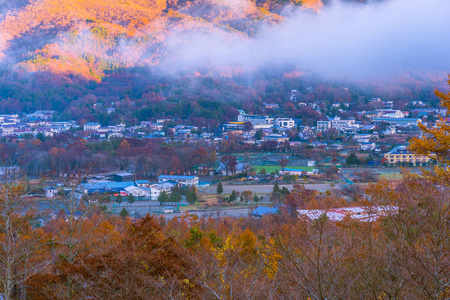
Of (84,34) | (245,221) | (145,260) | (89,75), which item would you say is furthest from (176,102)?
(145,260)

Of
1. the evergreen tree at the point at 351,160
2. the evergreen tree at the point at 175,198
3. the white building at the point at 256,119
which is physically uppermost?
the white building at the point at 256,119

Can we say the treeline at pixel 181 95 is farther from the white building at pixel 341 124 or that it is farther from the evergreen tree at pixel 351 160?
the evergreen tree at pixel 351 160

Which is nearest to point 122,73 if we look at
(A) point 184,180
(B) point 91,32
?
(B) point 91,32

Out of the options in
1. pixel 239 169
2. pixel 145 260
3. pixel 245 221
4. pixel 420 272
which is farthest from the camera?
pixel 239 169

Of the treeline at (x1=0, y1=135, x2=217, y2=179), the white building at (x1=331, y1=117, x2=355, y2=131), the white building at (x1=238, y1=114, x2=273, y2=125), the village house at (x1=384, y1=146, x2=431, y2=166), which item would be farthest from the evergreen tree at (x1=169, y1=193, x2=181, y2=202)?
the white building at (x1=238, y1=114, x2=273, y2=125)

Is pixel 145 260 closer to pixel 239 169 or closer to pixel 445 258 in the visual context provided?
pixel 445 258

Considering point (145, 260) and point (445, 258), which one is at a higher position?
point (445, 258)

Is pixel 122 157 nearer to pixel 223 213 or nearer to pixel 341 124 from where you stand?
pixel 223 213

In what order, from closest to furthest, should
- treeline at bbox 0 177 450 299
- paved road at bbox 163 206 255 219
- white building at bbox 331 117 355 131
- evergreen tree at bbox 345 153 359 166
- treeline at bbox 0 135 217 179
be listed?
treeline at bbox 0 177 450 299, paved road at bbox 163 206 255 219, evergreen tree at bbox 345 153 359 166, treeline at bbox 0 135 217 179, white building at bbox 331 117 355 131

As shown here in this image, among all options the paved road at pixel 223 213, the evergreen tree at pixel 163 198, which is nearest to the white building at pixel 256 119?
the evergreen tree at pixel 163 198

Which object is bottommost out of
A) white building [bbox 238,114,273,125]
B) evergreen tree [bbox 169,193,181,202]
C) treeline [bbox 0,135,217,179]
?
evergreen tree [bbox 169,193,181,202]

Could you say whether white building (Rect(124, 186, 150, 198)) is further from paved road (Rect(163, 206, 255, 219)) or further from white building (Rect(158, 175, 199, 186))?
paved road (Rect(163, 206, 255, 219))
